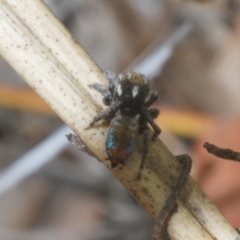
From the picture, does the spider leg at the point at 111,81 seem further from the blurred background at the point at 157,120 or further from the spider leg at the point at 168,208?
the blurred background at the point at 157,120

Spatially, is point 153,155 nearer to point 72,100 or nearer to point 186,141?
point 72,100

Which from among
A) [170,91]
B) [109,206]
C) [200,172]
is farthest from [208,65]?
[109,206]

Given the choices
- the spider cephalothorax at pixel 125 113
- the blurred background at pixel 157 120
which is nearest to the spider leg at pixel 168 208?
the spider cephalothorax at pixel 125 113

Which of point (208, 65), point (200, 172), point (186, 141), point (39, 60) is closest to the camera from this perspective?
point (39, 60)

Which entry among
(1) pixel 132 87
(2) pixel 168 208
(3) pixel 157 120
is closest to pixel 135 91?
(1) pixel 132 87

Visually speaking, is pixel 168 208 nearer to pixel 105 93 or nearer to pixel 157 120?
pixel 105 93

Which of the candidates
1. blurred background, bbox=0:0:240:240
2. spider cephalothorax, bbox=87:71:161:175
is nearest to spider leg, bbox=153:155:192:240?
spider cephalothorax, bbox=87:71:161:175
